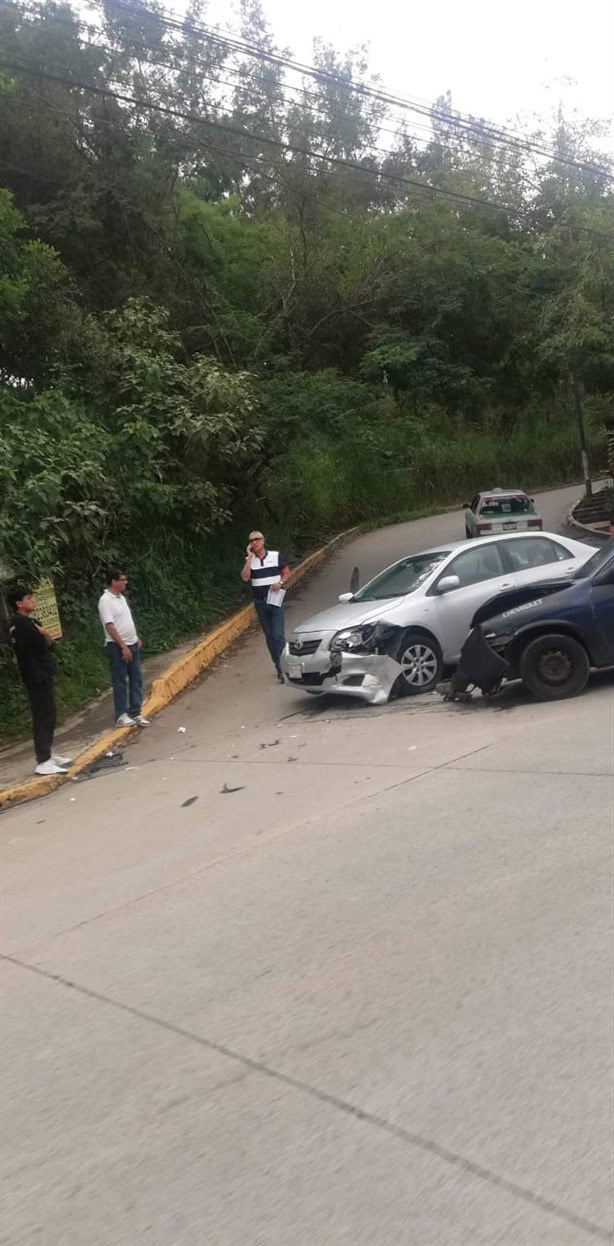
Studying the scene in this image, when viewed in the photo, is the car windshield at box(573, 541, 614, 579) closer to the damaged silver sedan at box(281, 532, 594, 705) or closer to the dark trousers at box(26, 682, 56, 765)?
the damaged silver sedan at box(281, 532, 594, 705)

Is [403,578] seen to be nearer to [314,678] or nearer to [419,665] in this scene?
[419,665]

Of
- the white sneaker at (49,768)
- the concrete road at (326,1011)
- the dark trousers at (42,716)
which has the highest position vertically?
the dark trousers at (42,716)

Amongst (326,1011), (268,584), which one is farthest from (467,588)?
(326,1011)

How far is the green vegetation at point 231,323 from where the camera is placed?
15992 millimetres

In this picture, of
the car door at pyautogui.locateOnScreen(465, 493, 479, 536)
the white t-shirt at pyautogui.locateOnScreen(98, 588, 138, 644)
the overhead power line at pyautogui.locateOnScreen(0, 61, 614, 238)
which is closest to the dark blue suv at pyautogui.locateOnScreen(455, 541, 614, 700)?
the white t-shirt at pyautogui.locateOnScreen(98, 588, 138, 644)

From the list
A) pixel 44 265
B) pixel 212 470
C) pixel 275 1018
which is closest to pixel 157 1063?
pixel 275 1018

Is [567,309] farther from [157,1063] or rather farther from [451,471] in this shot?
[157,1063]

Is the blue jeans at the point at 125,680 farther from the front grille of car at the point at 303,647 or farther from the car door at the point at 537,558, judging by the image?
the car door at the point at 537,558

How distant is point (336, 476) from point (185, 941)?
102ft

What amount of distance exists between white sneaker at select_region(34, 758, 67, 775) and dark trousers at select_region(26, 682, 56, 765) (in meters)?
0.04

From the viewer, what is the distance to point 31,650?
10.0 metres

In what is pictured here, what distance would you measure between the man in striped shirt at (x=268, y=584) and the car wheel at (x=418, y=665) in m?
2.17

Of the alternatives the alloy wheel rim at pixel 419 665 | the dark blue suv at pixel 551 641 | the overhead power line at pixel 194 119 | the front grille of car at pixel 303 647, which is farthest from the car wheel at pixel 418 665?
the overhead power line at pixel 194 119

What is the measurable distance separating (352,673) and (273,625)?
226cm
